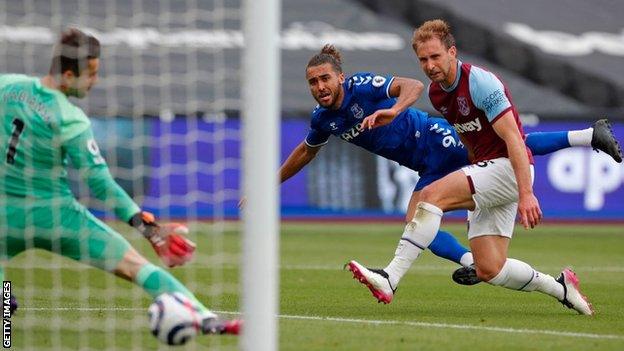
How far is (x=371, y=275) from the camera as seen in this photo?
872 cm

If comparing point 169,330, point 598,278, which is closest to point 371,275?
point 169,330

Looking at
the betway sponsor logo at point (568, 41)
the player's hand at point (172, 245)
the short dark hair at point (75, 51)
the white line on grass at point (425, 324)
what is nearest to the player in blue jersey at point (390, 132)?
the white line on grass at point (425, 324)

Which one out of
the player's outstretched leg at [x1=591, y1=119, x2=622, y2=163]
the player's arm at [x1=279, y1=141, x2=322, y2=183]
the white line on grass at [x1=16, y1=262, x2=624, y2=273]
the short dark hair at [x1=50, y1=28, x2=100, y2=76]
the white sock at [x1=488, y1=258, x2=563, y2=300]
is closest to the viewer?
the short dark hair at [x1=50, y1=28, x2=100, y2=76]

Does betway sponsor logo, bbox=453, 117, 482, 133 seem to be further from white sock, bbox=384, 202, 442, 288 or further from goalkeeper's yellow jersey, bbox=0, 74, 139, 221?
goalkeeper's yellow jersey, bbox=0, 74, 139, 221

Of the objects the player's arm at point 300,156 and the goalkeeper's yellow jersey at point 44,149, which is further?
the player's arm at point 300,156

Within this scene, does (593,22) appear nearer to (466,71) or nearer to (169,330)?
(466,71)

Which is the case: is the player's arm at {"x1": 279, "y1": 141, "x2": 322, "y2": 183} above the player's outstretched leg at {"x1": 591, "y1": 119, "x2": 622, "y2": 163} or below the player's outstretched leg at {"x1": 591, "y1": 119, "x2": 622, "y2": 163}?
below

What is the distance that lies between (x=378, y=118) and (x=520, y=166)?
3.18ft

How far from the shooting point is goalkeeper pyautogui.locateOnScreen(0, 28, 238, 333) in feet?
22.4

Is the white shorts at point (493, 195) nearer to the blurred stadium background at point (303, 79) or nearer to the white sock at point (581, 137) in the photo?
the white sock at point (581, 137)

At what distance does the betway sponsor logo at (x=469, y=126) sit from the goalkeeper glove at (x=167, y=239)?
2841mm

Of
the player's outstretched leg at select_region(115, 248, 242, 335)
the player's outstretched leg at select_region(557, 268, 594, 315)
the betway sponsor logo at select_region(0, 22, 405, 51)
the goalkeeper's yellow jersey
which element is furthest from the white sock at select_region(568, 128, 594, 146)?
the betway sponsor logo at select_region(0, 22, 405, 51)

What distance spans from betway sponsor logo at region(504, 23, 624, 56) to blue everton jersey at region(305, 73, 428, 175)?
57.1 ft

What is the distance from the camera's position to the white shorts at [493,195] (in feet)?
29.0
